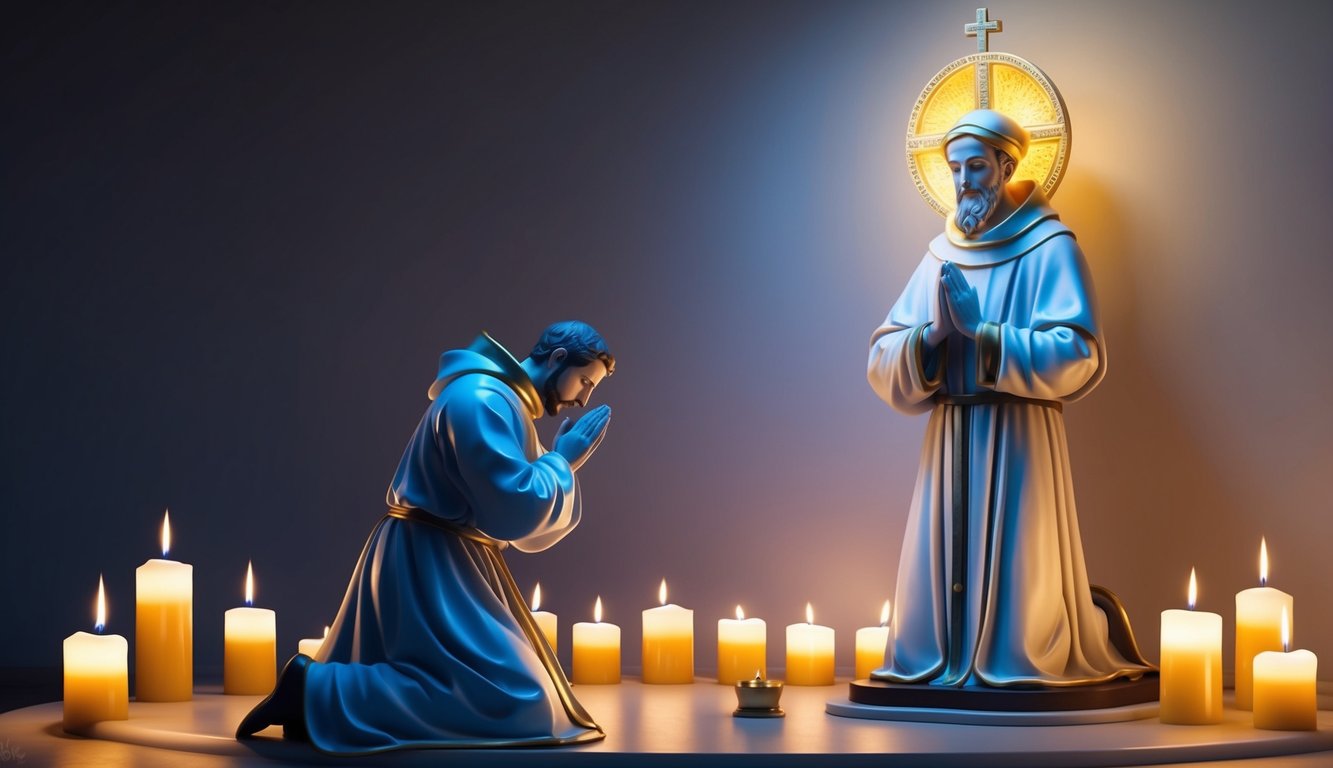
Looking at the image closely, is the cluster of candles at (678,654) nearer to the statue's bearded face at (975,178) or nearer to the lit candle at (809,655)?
the lit candle at (809,655)

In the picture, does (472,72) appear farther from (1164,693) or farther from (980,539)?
(1164,693)

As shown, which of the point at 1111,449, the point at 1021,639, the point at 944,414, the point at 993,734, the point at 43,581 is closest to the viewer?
the point at 993,734

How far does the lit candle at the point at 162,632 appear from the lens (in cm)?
586

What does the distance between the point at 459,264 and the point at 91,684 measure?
111 inches

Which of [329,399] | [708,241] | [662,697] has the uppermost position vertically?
[708,241]

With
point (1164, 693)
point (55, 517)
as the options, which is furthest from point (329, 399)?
point (1164, 693)

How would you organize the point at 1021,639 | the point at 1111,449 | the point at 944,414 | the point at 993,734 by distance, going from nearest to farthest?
the point at 993,734, the point at 1021,639, the point at 944,414, the point at 1111,449

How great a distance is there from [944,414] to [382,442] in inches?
103

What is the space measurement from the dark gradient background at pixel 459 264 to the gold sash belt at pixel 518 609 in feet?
7.41

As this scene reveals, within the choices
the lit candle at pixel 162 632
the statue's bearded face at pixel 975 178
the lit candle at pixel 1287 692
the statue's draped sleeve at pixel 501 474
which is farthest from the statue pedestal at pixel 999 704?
the lit candle at pixel 162 632

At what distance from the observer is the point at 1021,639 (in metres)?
5.54

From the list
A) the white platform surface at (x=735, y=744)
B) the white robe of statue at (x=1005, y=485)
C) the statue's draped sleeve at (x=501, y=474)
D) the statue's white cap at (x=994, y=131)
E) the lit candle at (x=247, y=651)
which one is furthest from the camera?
the lit candle at (x=247, y=651)

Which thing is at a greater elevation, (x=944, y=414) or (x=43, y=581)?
(x=944, y=414)

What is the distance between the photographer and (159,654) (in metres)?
5.88
